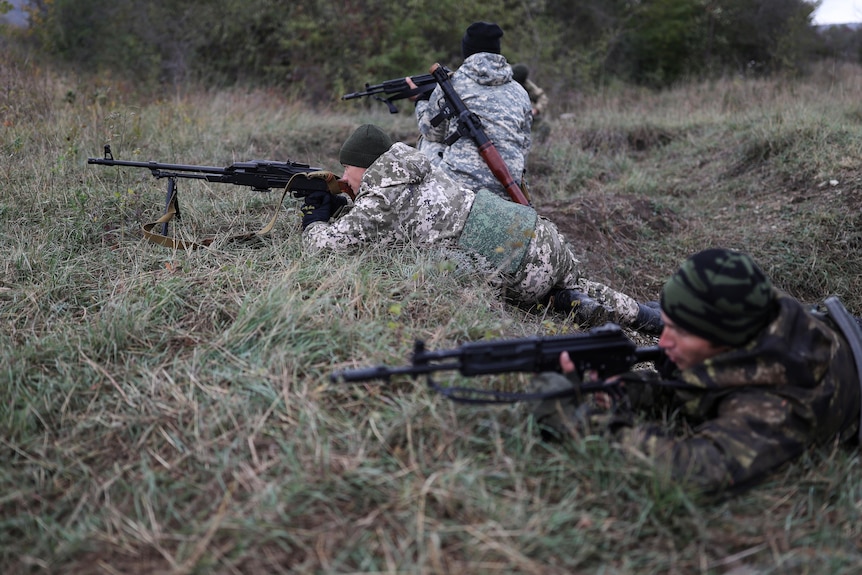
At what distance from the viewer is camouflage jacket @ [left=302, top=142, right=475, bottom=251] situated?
4316mm

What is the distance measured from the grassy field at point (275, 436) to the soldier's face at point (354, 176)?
20.2 inches

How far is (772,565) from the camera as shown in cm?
233

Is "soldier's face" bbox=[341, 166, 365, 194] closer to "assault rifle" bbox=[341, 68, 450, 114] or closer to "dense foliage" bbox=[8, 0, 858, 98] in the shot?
"assault rifle" bbox=[341, 68, 450, 114]

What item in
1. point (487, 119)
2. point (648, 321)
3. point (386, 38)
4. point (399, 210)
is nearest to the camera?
point (399, 210)

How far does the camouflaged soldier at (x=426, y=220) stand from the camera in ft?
14.2

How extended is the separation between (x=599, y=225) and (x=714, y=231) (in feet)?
4.04

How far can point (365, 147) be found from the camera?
4.49 meters

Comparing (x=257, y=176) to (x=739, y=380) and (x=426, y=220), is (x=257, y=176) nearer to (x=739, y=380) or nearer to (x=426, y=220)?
(x=426, y=220)

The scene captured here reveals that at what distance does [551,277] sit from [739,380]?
201cm

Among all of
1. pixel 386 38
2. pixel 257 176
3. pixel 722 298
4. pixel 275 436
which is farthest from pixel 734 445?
pixel 386 38

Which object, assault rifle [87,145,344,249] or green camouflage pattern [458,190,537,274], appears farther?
assault rifle [87,145,344,249]

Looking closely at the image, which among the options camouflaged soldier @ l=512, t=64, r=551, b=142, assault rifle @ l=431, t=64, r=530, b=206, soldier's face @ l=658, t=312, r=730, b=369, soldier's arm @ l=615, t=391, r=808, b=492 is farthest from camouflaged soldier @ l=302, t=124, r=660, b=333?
camouflaged soldier @ l=512, t=64, r=551, b=142

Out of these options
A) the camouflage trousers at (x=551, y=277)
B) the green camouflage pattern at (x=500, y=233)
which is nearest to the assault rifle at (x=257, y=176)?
the green camouflage pattern at (x=500, y=233)

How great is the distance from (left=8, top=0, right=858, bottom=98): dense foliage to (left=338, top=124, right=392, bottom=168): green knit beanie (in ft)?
27.0
